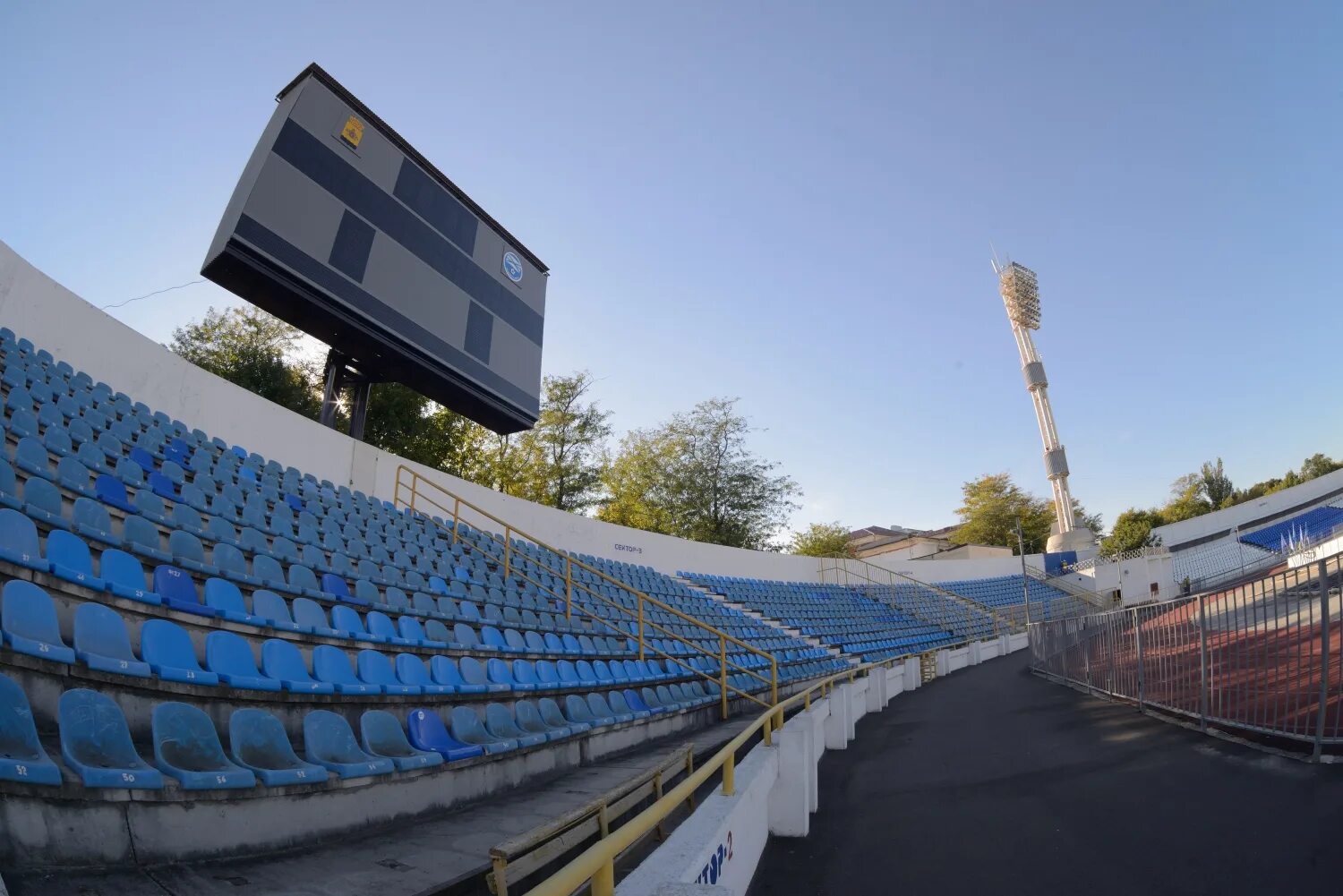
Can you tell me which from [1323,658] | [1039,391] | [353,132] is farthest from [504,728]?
[1039,391]

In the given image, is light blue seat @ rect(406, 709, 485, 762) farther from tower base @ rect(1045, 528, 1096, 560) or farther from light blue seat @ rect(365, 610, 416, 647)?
tower base @ rect(1045, 528, 1096, 560)

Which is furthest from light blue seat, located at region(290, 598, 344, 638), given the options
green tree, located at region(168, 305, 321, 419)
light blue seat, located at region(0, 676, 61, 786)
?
green tree, located at region(168, 305, 321, 419)

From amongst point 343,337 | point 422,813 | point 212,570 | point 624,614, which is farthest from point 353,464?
point 422,813

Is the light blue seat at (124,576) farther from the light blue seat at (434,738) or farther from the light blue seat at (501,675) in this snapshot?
the light blue seat at (501,675)

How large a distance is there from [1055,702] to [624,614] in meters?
6.39

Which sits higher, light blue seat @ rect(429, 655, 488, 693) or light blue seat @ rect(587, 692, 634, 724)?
light blue seat @ rect(429, 655, 488, 693)

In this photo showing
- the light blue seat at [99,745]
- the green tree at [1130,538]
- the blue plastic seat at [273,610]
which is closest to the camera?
the light blue seat at [99,745]

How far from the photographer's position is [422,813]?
3.96 meters

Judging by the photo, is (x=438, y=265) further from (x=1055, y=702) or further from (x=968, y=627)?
(x=968, y=627)

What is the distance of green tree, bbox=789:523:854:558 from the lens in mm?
42625

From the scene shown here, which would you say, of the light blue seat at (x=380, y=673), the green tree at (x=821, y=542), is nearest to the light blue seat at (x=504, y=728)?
the light blue seat at (x=380, y=673)

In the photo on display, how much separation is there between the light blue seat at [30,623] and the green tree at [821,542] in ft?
134

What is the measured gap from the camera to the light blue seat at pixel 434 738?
166 inches

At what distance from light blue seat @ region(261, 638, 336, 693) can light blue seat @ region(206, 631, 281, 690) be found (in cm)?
5
